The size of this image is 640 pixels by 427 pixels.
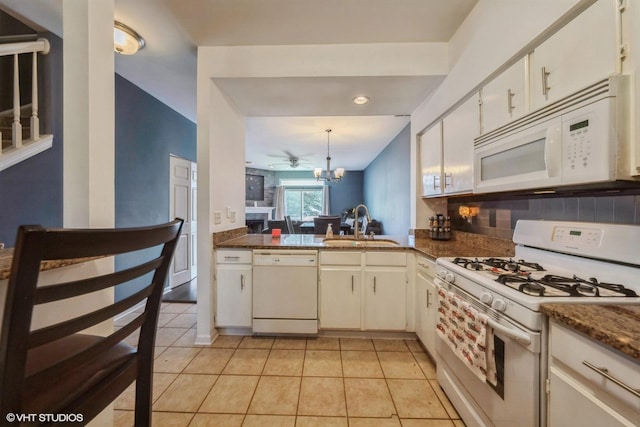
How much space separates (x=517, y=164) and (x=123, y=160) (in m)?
3.44

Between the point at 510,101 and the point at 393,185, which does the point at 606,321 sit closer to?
the point at 510,101

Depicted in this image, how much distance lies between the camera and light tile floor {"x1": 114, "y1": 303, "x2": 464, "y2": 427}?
4.81ft

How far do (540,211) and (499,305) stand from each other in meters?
0.88

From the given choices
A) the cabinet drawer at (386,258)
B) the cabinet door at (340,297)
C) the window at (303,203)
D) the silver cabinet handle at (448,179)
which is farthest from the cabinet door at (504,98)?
the window at (303,203)

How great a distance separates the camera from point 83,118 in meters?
1.00

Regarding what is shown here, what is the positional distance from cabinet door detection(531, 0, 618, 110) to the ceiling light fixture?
2.71 meters

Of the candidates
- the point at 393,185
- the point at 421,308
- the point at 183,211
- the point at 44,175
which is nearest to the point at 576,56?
the point at 421,308

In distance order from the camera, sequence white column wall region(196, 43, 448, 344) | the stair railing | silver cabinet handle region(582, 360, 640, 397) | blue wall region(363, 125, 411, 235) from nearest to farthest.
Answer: silver cabinet handle region(582, 360, 640, 397), the stair railing, white column wall region(196, 43, 448, 344), blue wall region(363, 125, 411, 235)

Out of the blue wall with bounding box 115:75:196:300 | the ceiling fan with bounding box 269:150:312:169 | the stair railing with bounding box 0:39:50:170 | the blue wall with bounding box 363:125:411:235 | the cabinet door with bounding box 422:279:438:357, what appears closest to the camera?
the stair railing with bounding box 0:39:50:170

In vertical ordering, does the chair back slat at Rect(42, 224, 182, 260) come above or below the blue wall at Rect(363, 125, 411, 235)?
below

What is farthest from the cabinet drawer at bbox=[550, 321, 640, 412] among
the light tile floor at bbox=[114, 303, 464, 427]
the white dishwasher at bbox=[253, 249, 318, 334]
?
the white dishwasher at bbox=[253, 249, 318, 334]

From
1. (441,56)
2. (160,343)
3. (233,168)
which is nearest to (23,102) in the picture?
(233,168)

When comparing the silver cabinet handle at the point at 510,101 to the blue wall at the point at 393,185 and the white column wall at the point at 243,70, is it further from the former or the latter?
the blue wall at the point at 393,185

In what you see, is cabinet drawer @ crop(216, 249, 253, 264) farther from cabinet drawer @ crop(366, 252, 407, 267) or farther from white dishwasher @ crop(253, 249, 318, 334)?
cabinet drawer @ crop(366, 252, 407, 267)
